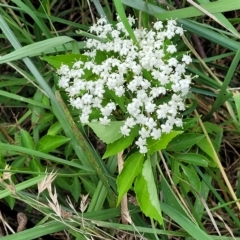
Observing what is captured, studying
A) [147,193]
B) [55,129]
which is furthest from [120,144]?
[55,129]

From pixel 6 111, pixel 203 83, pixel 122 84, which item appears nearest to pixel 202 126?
pixel 203 83

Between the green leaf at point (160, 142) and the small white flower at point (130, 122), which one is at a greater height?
the small white flower at point (130, 122)

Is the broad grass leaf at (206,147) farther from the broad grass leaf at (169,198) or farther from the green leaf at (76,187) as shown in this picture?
the green leaf at (76,187)

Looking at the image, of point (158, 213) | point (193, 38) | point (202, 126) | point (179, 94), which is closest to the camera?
point (158, 213)

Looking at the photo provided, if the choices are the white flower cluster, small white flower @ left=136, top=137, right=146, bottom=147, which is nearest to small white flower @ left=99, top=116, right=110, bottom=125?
the white flower cluster

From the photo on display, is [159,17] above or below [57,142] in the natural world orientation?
above

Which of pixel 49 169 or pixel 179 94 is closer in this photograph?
pixel 179 94

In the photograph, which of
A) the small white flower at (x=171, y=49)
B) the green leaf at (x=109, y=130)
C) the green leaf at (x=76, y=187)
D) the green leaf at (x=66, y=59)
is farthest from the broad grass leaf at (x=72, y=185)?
the small white flower at (x=171, y=49)

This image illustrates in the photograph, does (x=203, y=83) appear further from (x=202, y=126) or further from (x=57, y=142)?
(x=57, y=142)
